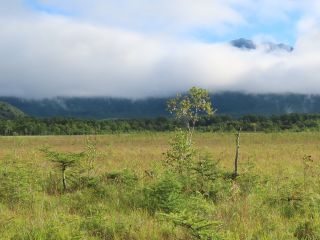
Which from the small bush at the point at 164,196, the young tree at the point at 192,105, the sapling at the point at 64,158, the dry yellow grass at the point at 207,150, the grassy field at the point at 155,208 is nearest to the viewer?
the grassy field at the point at 155,208

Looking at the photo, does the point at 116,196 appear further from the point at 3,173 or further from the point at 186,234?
the point at 186,234

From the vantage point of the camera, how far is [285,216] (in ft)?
33.9

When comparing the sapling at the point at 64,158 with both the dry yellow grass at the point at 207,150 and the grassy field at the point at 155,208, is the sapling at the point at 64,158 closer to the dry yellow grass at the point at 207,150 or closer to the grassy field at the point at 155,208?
the grassy field at the point at 155,208

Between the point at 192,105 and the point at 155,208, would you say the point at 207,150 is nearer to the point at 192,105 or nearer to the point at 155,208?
the point at 155,208

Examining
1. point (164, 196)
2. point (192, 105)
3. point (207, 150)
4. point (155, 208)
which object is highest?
point (192, 105)

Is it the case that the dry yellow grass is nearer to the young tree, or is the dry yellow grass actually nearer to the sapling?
the young tree

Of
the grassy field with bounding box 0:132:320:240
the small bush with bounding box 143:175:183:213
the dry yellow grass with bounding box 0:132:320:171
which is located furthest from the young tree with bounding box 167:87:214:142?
the small bush with bounding box 143:175:183:213

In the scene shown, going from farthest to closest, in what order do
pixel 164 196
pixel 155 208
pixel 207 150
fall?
pixel 207 150 < pixel 164 196 < pixel 155 208

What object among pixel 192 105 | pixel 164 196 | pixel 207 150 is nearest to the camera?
pixel 164 196

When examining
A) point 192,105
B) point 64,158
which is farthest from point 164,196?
point 192,105

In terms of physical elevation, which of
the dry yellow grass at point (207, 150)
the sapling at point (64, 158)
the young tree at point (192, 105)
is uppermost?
the young tree at point (192, 105)

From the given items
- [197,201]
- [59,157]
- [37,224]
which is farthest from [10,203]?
[197,201]

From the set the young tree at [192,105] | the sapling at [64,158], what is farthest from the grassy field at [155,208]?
the young tree at [192,105]

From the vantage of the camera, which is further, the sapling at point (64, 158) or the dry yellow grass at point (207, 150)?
the dry yellow grass at point (207, 150)
